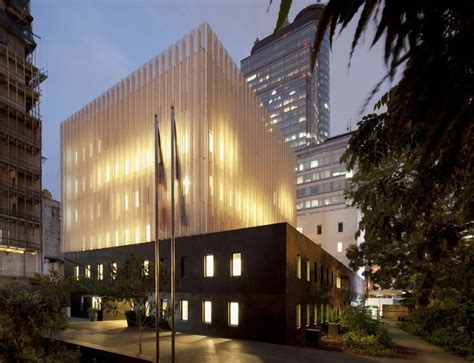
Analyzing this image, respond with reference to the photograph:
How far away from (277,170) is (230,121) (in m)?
14.7

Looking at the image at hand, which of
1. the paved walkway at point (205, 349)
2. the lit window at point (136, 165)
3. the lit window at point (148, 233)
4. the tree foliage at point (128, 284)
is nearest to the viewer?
the paved walkway at point (205, 349)

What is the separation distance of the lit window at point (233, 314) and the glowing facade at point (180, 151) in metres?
5.91

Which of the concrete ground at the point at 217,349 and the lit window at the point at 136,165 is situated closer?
the concrete ground at the point at 217,349

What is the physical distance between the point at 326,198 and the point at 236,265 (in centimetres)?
7259

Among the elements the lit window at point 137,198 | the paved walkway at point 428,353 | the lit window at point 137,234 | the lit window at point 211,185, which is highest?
the lit window at point 211,185

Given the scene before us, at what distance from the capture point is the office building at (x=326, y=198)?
260 ft

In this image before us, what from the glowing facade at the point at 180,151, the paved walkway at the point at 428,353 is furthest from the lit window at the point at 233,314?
the paved walkway at the point at 428,353

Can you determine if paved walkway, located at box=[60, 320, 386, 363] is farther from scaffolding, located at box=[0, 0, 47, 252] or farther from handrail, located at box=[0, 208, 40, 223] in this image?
scaffolding, located at box=[0, 0, 47, 252]

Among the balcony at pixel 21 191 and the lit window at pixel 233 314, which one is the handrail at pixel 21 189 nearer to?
the balcony at pixel 21 191

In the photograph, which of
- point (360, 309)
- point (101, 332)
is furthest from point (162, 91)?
point (360, 309)

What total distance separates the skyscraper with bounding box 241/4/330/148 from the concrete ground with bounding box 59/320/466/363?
14692cm

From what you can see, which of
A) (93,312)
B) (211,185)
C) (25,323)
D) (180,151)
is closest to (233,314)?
(93,312)

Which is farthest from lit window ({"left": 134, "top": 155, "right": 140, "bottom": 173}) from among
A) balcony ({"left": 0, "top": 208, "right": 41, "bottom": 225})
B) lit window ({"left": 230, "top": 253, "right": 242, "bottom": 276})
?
balcony ({"left": 0, "top": 208, "right": 41, "bottom": 225})

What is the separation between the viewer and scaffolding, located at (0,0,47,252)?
48281mm
